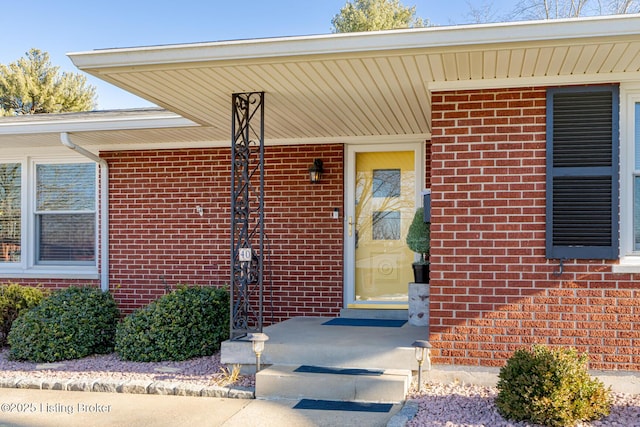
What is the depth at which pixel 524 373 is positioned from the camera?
16.4ft

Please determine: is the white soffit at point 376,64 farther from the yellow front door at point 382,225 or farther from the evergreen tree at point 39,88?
the evergreen tree at point 39,88

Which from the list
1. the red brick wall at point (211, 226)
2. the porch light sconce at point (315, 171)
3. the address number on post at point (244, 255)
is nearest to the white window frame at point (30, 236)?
the red brick wall at point (211, 226)

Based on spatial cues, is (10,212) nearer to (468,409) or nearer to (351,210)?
(351,210)

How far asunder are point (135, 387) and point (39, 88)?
76.9 feet

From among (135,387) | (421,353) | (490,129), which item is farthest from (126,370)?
(490,129)

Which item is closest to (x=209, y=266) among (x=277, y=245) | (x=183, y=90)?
(x=277, y=245)

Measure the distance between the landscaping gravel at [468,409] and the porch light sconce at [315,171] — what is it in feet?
11.1

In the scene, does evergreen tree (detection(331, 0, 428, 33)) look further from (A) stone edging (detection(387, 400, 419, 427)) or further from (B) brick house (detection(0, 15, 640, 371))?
(A) stone edging (detection(387, 400, 419, 427))

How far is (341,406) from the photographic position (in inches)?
220

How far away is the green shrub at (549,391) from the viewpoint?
4.79 meters

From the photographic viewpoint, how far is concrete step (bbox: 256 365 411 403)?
5668 mm

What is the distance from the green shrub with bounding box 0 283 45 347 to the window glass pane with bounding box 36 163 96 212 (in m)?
1.67

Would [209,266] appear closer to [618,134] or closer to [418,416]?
[418,416]

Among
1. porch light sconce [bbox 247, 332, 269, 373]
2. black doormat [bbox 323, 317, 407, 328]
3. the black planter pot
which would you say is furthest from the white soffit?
black doormat [bbox 323, 317, 407, 328]
